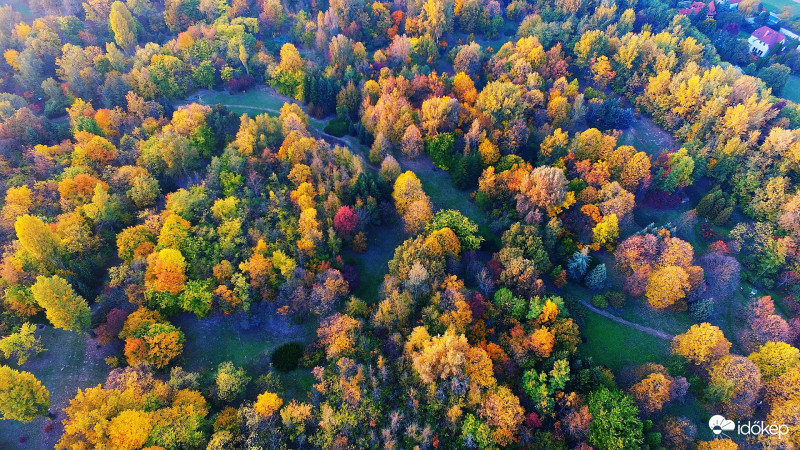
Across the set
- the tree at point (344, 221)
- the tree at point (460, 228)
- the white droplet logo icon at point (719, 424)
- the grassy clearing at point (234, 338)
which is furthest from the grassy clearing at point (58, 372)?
the white droplet logo icon at point (719, 424)

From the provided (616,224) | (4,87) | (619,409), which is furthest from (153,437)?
(4,87)

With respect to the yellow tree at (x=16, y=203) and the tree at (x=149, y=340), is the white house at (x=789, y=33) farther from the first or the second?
the yellow tree at (x=16, y=203)

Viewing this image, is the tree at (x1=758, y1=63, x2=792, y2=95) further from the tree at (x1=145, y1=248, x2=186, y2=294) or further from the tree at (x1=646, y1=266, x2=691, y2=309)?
the tree at (x1=145, y1=248, x2=186, y2=294)

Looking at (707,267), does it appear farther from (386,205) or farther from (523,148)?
(386,205)

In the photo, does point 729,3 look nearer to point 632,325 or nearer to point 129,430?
point 632,325

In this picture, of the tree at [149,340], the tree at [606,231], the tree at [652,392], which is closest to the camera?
the tree at [652,392]

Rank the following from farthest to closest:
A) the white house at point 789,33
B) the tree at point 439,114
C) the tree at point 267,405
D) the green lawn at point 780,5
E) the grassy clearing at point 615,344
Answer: the green lawn at point 780,5
the white house at point 789,33
the tree at point 439,114
the grassy clearing at point 615,344
the tree at point 267,405

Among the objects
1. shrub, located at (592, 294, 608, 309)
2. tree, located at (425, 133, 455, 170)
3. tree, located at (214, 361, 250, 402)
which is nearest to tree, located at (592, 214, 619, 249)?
shrub, located at (592, 294, 608, 309)
